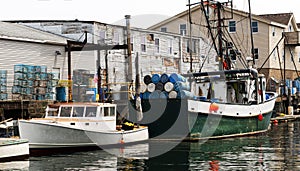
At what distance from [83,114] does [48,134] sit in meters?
2.42

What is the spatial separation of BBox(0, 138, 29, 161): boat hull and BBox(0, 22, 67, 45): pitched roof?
41.4 feet

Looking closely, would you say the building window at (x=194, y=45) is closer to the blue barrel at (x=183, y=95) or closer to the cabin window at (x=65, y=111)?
the blue barrel at (x=183, y=95)

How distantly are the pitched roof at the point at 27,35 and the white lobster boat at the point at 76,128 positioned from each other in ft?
31.9

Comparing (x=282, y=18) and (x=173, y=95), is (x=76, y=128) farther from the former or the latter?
(x=282, y=18)

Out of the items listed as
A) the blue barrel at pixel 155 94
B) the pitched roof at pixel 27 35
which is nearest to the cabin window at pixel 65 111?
the blue barrel at pixel 155 94

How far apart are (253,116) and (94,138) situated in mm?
11287

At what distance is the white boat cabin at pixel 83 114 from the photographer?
25.6 m

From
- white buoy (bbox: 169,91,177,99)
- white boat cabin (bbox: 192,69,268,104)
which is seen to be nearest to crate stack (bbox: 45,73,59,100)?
white boat cabin (bbox: 192,69,268,104)

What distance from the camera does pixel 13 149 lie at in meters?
21.8

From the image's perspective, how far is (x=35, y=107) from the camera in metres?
31.1

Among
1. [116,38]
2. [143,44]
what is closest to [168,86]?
[116,38]

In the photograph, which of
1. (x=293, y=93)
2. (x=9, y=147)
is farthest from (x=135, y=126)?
(x=293, y=93)

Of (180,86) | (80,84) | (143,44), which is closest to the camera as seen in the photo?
(180,86)

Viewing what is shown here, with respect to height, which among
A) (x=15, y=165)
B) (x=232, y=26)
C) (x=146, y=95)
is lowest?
(x=15, y=165)
